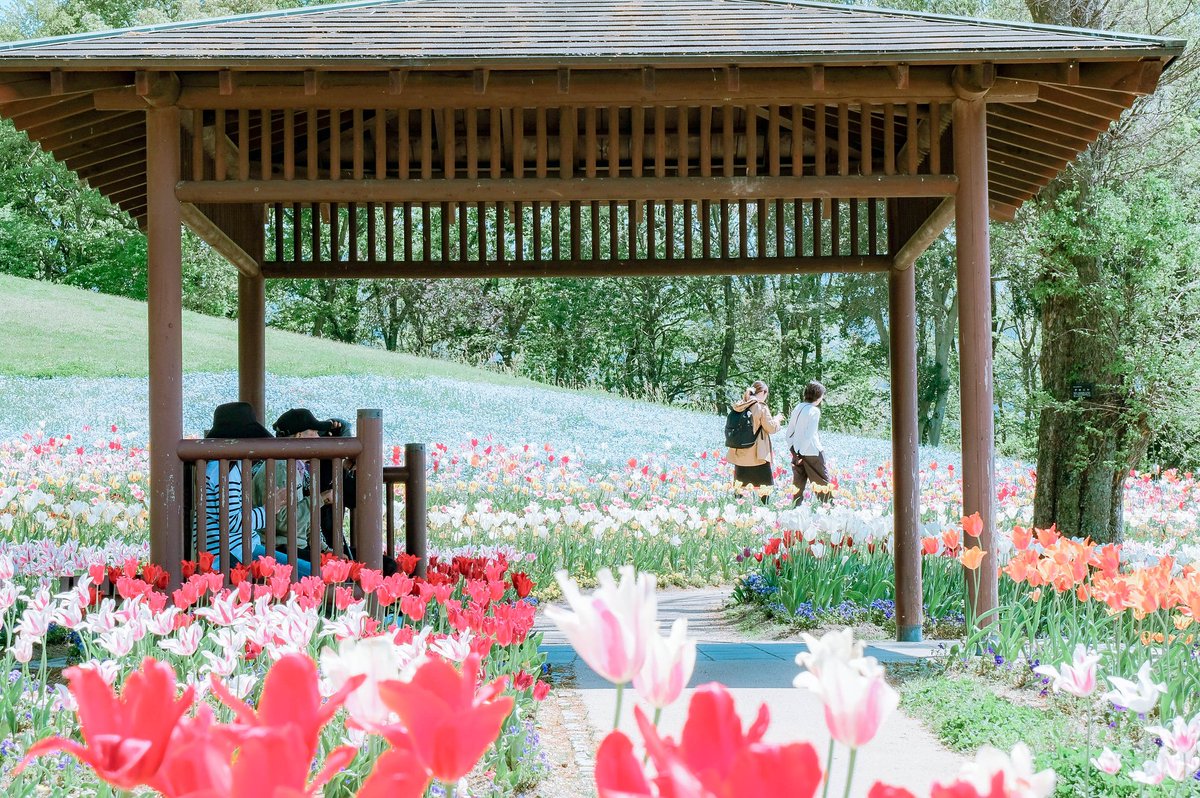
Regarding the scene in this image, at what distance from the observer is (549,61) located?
4902 millimetres

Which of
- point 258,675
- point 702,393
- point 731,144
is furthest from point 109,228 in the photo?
point 258,675

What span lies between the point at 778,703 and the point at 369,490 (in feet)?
6.47

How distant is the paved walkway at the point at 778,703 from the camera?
143 inches

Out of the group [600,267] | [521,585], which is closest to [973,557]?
[521,585]

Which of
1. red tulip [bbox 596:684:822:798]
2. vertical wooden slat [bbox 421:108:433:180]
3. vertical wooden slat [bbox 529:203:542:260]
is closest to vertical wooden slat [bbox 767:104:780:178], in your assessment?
vertical wooden slat [bbox 421:108:433:180]

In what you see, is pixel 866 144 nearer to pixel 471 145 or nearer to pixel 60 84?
pixel 471 145

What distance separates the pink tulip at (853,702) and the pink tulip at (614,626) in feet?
0.61

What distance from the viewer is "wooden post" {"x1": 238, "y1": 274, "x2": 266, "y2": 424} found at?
7.40 meters

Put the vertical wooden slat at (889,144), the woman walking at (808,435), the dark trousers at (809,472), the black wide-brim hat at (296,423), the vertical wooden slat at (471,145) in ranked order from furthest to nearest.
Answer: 1. the dark trousers at (809,472)
2. the woman walking at (808,435)
3. the vertical wooden slat at (471,145)
4. the black wide-brim hat at (296,423)
5. the vertical wooden slat at (889,144)

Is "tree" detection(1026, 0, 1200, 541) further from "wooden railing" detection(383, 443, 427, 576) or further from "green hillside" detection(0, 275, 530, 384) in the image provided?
"green hillside" detection(0, 275, 530, 384)

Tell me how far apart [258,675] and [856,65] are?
3.52 metres

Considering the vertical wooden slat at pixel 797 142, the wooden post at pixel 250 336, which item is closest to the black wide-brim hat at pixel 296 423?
the wooden post at pixel 250 336

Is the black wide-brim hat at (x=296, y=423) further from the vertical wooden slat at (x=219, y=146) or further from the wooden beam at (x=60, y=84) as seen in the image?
the wooden beam at (x=60, y=84)

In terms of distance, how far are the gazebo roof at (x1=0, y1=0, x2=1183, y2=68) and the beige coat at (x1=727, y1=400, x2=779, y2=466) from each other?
556 cm
